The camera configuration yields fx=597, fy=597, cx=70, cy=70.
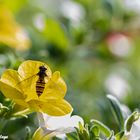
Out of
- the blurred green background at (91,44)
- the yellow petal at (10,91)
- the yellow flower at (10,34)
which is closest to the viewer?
the yellow petal at (10,91)

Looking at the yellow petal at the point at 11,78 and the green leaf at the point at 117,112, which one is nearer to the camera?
the yellow petal at the point at 11,78

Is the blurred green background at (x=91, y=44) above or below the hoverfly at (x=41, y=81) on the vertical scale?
below

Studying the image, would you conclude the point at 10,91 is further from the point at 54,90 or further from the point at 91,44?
the point at 91,44

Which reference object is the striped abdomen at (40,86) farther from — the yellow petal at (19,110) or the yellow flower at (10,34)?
the yellow flower at (10,34)

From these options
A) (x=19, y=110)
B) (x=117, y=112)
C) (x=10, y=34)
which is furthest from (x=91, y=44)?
(x=19, y=110)

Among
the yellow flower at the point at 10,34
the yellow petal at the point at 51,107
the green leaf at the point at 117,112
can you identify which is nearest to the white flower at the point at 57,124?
the yellow petal at the point at 51,107

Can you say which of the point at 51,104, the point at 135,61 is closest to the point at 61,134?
the point at 51,104

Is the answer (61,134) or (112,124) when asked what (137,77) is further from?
(61,134)
